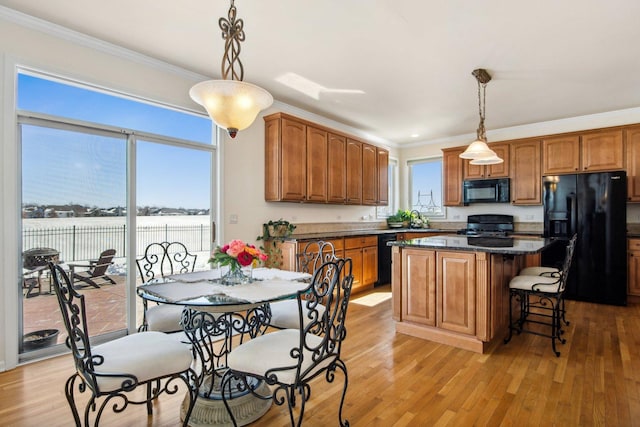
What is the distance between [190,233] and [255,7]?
2.31 m

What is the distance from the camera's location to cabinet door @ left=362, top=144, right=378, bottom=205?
5652 mm

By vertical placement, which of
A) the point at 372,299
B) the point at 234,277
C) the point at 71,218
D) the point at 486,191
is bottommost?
the point at 372,299

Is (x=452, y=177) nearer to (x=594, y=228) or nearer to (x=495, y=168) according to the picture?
(x=495, y=168)

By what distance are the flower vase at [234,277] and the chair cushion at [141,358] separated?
0.42 m

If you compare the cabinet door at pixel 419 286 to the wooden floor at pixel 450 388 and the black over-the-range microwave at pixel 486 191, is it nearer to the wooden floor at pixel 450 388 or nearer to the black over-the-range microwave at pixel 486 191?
the wooden floor at pixel 450 388

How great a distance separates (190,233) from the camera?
3.71m

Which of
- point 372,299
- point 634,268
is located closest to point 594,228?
point 634,268

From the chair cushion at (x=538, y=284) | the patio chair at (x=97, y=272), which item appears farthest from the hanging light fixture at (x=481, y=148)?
the patio chair at (x=97, y=272)

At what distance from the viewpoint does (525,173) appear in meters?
5.40

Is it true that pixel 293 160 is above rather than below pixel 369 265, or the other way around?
above

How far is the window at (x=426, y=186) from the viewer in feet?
22.3

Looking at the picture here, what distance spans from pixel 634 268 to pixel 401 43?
425 centimetres

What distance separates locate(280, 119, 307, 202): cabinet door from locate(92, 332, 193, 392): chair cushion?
2.70 meters

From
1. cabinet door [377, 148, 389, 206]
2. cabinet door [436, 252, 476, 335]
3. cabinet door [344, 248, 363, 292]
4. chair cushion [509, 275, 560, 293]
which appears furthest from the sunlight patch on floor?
chair cushion [509, 275, 560, 293]
